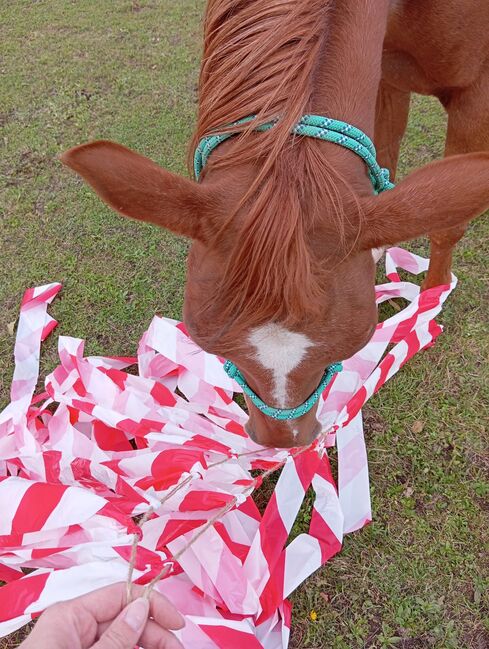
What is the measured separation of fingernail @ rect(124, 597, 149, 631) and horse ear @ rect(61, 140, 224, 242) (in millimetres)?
1013

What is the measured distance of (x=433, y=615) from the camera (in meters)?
2.20

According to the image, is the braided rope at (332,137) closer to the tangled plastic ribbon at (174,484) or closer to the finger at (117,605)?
the tangled plastic ribbon at (174,484)

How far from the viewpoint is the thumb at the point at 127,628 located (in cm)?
136

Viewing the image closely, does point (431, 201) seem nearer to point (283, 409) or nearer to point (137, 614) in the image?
point (283, 409)

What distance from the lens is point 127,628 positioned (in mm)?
1420

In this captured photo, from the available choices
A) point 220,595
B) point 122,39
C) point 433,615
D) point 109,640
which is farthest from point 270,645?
point 122,39

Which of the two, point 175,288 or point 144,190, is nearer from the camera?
point 144,190

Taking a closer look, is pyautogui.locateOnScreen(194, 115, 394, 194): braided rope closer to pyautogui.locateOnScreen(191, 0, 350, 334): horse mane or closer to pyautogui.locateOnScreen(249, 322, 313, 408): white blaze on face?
pyautogui.locateOnScreen(191, 0, 350, 334): horse mane

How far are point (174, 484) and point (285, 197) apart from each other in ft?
4.40

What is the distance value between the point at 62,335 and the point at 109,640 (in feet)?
6.74

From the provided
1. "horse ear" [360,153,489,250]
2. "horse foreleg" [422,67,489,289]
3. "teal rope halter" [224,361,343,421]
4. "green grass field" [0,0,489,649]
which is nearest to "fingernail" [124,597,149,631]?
"teal rope halter" [224,361,343,421]

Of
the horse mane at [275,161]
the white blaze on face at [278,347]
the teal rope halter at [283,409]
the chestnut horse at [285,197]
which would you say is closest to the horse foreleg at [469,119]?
the chestnut horse at [285,197]

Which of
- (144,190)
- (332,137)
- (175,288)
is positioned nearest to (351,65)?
(332,137)

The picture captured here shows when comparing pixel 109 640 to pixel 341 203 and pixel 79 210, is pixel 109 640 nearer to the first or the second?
pixel 341 203
